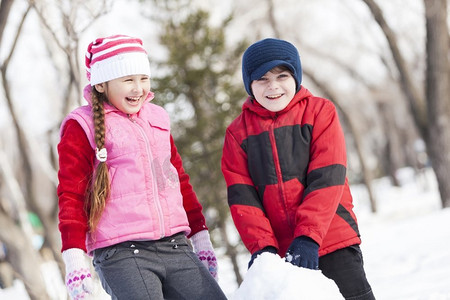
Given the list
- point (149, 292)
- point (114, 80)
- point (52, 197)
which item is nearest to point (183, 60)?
point (52, 197)


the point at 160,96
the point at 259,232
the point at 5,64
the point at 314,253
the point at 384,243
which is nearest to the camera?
the point at 314,253

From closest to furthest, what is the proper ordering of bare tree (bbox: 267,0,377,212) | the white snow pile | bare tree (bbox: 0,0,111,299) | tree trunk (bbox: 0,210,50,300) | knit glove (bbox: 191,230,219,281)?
the white snow pile
knit glove (bbox: 191,230,219,281)
bare tree (bbox: 0,0,111,299)
tree trunk (bbox: 0,210,50,300)
bare tree (bbox: 267,0,377,212)

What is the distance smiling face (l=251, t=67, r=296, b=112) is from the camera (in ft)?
8.54

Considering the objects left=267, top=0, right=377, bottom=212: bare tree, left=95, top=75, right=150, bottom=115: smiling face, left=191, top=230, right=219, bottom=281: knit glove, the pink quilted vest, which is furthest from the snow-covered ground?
left=267, top=0, right=377, bottom=212: bare tree

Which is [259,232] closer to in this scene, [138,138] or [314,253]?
[314,253]

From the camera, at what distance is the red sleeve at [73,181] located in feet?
7.91

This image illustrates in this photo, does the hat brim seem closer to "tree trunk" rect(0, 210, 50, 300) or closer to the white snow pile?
the white snow pile

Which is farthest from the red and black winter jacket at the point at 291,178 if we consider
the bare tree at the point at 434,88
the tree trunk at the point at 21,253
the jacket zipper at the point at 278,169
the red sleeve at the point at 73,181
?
the bare tree at the point at 434,88

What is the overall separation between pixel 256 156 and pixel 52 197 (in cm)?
784

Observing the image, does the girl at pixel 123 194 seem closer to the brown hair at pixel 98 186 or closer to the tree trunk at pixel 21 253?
the brown hair at pixel 98 186

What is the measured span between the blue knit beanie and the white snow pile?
92 centimetres

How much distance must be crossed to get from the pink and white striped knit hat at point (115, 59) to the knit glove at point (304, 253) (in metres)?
1.13

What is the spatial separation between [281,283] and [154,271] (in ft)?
2.30

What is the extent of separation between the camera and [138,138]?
2615 mm
